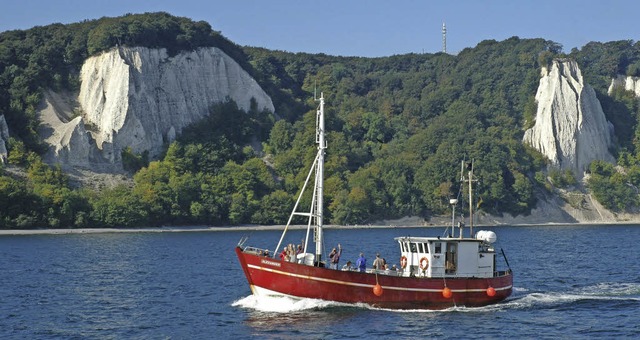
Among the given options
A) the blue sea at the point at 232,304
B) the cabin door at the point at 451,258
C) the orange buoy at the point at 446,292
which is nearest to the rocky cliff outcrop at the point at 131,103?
the blue sea at the point at 232,304

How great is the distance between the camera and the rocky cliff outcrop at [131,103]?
5610 inches

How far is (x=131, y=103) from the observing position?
152 m

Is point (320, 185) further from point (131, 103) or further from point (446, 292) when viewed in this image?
point (131, 103)

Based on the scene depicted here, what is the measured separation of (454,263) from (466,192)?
332 ft

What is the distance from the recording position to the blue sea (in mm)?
46094

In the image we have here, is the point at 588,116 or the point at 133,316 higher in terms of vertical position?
the point at 588,116

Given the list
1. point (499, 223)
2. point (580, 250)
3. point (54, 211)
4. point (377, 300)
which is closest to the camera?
point (377, 300)

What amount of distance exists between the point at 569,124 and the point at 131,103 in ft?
260

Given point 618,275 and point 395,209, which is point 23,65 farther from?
point 618,275

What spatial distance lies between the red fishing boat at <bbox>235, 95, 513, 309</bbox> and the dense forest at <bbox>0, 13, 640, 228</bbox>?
254 feet

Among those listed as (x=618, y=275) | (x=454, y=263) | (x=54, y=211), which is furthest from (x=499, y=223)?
(x=454, y=263)

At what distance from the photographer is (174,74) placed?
163375 mm

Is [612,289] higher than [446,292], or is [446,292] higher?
[446,292]

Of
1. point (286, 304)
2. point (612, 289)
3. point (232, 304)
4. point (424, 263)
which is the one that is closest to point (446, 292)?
point (424, 263)
